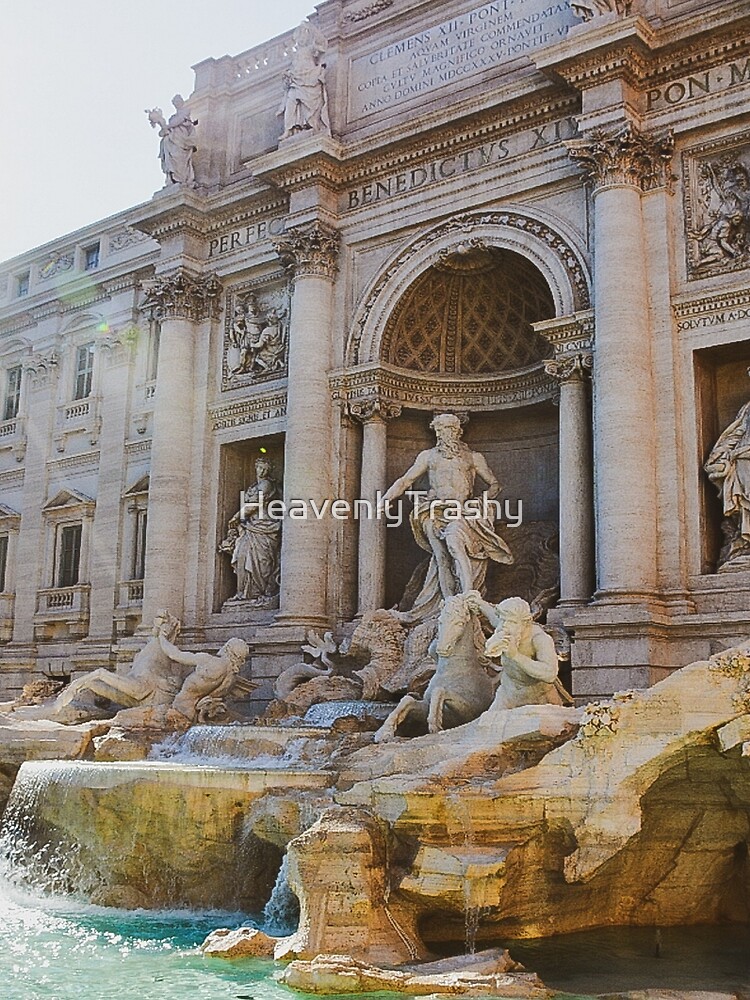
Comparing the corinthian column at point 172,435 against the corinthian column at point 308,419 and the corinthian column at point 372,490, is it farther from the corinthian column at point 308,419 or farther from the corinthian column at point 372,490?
the corinthian column at point 372,490

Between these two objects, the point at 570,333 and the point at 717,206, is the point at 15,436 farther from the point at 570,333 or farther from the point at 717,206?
the point at 717,206

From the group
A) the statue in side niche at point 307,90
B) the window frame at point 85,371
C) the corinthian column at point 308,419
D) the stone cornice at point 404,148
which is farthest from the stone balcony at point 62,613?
the statue in side niche at point 307,90

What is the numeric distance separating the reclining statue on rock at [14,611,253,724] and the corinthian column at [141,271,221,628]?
2189 mm

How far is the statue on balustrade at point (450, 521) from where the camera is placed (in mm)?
16266

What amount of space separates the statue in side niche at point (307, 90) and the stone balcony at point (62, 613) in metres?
9.48

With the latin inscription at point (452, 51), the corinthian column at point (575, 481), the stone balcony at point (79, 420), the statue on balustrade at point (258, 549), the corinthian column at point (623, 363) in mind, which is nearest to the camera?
the corinthian column at point (623, 363)

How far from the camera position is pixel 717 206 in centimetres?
1518

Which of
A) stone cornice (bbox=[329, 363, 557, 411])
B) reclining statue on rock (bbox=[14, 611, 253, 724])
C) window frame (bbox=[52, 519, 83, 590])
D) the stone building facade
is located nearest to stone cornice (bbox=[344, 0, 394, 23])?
the stone building facade

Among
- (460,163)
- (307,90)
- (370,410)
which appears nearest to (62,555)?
(370,410)

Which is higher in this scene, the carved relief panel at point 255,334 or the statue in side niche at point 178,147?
the statue in side niche at point 178,147

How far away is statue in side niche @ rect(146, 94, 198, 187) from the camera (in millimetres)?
21125

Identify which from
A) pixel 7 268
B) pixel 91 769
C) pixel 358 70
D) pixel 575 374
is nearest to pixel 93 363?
pixel 7 268

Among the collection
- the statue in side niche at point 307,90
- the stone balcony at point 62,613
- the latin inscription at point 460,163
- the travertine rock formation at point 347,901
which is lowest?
the travertine rock formation at point 347,901

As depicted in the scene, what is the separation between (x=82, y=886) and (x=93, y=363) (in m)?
14.0
